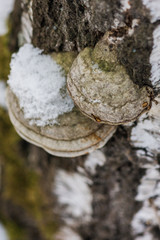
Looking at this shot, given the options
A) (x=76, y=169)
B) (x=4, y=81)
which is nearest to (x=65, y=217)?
(x=76, y=169)

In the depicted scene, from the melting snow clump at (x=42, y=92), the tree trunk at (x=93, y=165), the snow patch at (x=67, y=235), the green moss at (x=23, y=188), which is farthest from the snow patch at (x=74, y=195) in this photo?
the melting snow clump at (x=42, y=92)

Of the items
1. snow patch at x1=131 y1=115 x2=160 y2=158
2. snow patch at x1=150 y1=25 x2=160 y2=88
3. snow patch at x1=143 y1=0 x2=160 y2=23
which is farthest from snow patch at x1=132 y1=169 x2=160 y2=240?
snow patch at x1=143 y1=0 x2=160 y2=23

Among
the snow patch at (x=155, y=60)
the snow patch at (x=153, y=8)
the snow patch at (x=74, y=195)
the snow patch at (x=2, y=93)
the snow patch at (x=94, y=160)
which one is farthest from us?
the snow patch at (x=74, y=195)

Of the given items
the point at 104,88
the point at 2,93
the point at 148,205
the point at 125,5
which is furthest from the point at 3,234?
the point at 125,5

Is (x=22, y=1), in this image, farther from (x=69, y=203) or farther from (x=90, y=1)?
(x=69, y=203)

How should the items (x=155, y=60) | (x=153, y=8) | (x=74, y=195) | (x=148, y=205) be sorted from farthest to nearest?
1. (x=74, y=195)
2. (x=148, y=205)
3. (x=155, y=60)
4. (x=153, y=8)

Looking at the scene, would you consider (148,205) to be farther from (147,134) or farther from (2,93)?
(2,93)

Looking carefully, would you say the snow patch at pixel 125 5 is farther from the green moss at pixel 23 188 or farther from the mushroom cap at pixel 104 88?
the green moss at pixel 23 188
